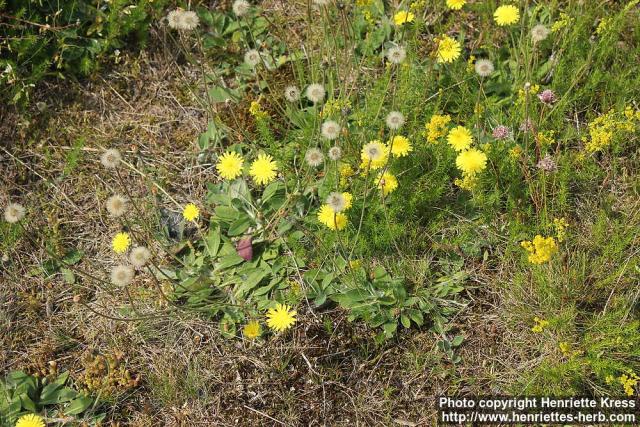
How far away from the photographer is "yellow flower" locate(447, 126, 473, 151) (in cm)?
309

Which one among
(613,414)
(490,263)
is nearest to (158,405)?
(490,263)

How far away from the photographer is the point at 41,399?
314 centimetres

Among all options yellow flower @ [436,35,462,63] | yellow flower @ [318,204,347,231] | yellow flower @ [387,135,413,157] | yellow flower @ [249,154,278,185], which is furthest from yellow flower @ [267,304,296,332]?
yellow flower @ [436,35,462,63]

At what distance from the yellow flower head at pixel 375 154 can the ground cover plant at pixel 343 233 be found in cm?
2

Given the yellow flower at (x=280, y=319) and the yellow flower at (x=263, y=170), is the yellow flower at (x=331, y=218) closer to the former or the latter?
the yellow flower at (x=263, y=170)

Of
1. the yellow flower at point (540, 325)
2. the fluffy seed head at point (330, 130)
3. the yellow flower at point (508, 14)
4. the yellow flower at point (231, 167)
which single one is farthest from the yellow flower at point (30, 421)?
the yellow flower at point (508, 14)

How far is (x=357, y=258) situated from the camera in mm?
3254

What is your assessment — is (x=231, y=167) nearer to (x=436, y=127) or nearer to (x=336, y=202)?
(x=336, y=202)

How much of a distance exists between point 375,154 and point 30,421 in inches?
82.4

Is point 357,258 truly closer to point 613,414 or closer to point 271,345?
point 271,345

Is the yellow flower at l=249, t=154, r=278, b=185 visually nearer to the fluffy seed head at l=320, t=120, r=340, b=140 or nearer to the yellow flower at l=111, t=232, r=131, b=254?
the fluffy seed head at l=320, t=120, r=340, b=140

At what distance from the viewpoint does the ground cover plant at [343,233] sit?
2.98 meters

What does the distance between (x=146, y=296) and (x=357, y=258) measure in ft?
3.89

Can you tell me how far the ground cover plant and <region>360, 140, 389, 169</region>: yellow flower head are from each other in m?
0.02
